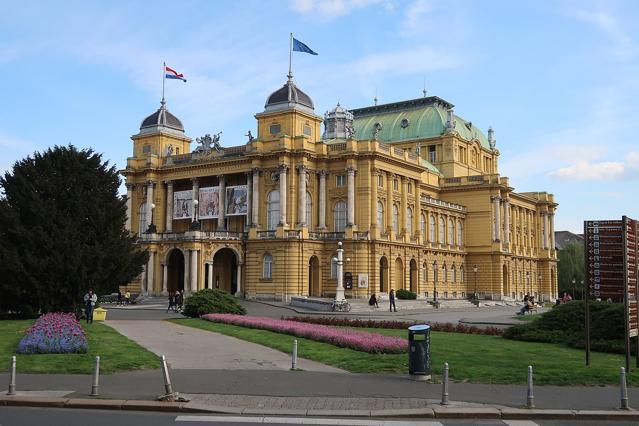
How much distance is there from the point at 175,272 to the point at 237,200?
37.7 feet

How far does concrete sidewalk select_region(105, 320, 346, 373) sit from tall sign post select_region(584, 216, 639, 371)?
8445 millimetres

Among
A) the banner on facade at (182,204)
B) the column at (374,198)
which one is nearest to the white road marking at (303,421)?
the column at (374,198)

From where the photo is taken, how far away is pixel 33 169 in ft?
123

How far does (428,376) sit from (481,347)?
26.5 ft

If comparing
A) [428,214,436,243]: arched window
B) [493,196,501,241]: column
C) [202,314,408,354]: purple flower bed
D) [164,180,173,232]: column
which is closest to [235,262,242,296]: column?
[164,180,173,232]: column

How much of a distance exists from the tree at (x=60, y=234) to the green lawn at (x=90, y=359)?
A: 955 cm

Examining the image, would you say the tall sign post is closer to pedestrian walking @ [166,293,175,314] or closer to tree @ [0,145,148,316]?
tree @ [0,145,148,316]

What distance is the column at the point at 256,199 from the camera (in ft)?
241

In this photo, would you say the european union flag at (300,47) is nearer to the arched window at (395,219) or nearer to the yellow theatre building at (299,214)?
the yellow theatre building at (299,214)

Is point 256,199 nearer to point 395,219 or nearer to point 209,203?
point 209,203

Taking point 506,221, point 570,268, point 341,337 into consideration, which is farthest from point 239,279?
point 570,268

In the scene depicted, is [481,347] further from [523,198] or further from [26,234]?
[523,198]

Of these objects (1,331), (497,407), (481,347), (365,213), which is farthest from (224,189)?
(497,407)

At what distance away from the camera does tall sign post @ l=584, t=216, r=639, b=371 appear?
21.0 m
